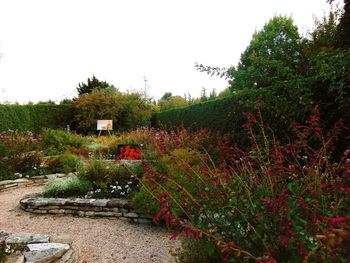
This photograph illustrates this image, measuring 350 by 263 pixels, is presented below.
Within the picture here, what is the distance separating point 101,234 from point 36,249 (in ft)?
3.96

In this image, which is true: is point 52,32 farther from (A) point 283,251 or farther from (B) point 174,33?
(A) point 283,251

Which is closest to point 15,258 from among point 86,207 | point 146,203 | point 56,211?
point 146,203

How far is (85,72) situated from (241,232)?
2637 centimetres

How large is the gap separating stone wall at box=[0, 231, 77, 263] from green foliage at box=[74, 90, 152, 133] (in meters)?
13.1

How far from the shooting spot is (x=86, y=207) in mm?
4453

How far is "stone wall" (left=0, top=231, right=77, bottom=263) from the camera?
2389 millimetres

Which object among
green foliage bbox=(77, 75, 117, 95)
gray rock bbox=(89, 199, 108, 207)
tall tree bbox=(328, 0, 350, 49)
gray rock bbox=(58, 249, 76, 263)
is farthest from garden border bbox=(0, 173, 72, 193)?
green foliage bbox=(77, 75, 117, 95)

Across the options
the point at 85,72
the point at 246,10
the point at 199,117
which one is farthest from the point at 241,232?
the point at 85,72

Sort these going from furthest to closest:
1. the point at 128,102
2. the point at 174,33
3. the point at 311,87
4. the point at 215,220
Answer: the point at 128,102 → the point at 174,33 → the point at 311,87 → the point at 215,220

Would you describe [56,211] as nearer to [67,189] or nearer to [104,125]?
[67,189]

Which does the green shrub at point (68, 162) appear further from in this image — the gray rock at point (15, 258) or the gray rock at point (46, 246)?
the gray rock at point (15, 258)

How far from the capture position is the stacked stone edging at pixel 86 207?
13.9 feet

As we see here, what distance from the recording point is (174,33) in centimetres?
968

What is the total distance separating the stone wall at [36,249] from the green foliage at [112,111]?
1306cm
